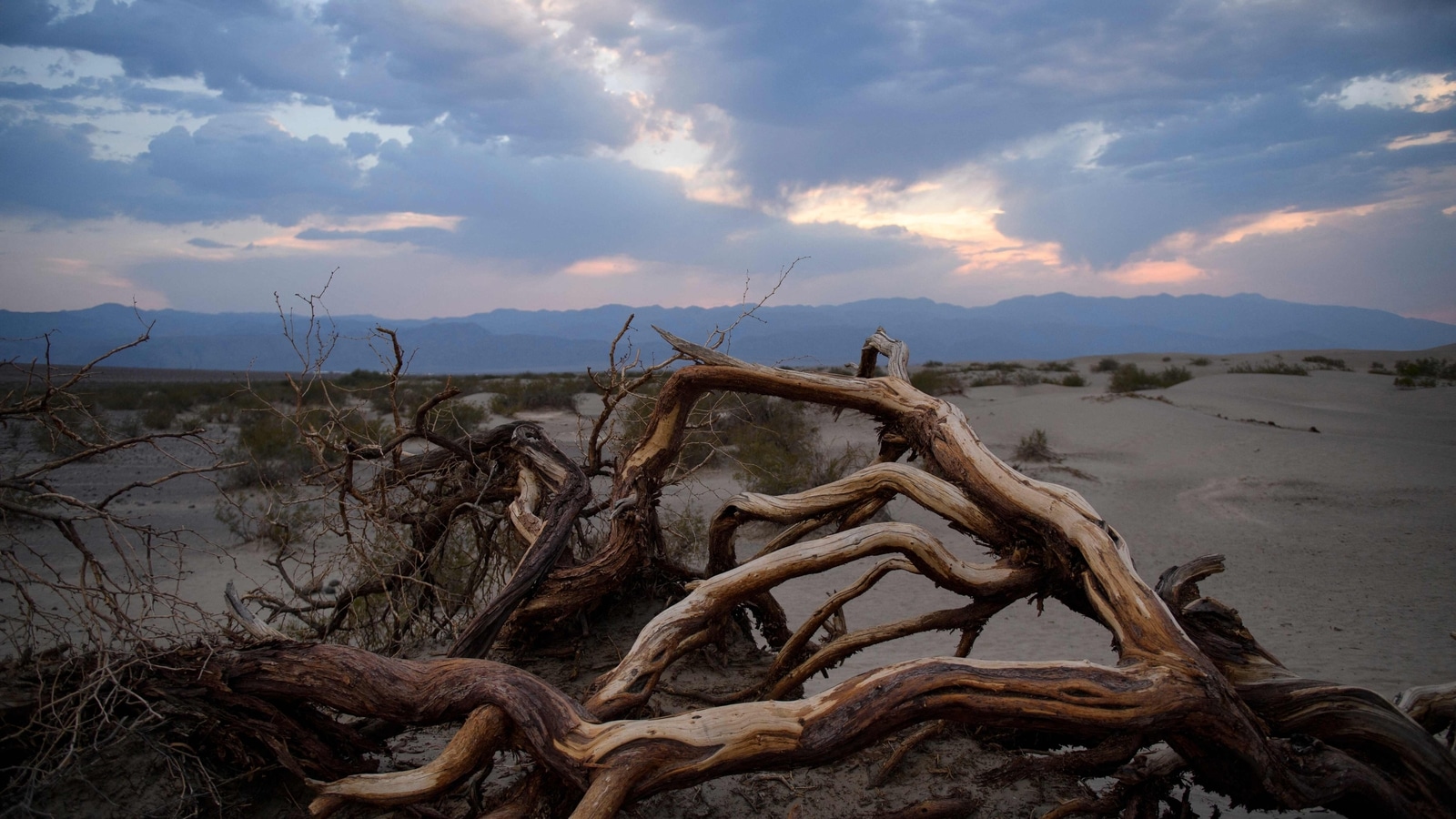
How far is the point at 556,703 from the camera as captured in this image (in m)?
2.34

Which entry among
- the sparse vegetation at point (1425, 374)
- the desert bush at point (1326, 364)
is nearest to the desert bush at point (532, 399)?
the sparse vegetation at point (1425, 374)

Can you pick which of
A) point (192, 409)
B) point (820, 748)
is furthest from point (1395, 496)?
point (192, 409)

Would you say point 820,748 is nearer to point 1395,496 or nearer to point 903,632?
point 903,632

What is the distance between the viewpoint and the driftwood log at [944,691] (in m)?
2.20

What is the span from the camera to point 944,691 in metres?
2.24

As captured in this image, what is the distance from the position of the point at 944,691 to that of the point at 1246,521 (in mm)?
9749

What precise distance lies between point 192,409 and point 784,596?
23.5 meters

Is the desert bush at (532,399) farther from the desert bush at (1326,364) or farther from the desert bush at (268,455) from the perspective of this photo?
the desert bush at (1326,364)

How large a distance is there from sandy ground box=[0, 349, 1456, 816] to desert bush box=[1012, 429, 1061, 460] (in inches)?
14.0

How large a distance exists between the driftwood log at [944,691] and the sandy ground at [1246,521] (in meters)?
0.81

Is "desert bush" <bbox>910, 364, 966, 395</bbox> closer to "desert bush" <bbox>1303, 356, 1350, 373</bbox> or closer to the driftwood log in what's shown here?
the driftwood log

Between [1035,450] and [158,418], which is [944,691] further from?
[158,418]

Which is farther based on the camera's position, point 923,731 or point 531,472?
point 531,472

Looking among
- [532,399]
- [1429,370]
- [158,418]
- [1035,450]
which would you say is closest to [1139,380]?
[1429,370]
